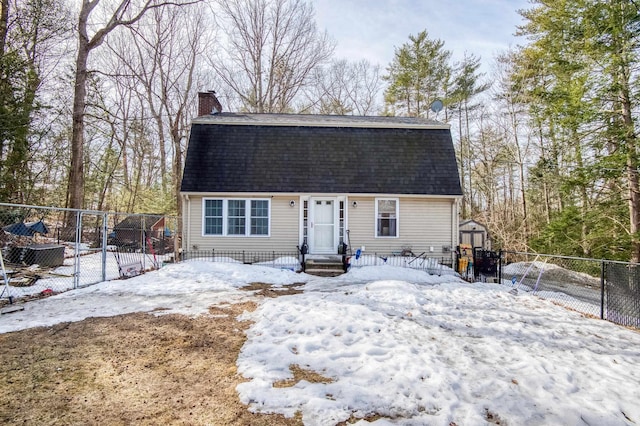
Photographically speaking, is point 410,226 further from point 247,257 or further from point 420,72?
point 420,72

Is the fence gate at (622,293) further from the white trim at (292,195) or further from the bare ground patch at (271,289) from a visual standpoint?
the bare ground patch at (271,289)

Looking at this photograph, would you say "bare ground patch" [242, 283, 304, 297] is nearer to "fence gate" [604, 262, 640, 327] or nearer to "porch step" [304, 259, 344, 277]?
"porch step" [304, 259, 344, 277]

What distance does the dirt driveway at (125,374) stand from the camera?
9.82ft

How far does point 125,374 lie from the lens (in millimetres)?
3812

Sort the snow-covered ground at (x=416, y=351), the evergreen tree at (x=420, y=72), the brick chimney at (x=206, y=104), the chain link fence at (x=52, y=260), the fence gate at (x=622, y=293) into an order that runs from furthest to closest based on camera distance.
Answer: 1. the evergreen tree at (x=420, y=72)
2. the brick chimney at (x=206, y=104)
3. the chain link fence at (x=52, y=260)
4. the fence gate at (x=622, y=293)
5. the snow-covered ground at (x=416, y=351)

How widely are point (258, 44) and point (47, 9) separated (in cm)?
1254

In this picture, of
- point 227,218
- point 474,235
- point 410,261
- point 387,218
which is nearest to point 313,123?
point 387,218

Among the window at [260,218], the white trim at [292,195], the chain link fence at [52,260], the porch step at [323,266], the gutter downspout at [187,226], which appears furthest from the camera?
the window at [260,218]

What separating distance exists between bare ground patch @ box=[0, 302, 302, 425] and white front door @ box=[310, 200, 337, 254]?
7414mm

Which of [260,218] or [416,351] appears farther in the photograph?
[260,218]

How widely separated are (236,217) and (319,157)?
4121mm

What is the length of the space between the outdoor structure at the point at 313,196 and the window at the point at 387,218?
0.04 m

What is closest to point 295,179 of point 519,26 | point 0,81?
point 0,81

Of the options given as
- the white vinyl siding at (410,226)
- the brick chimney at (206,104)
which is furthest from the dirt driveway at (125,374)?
the brick chimney at (206,104)
